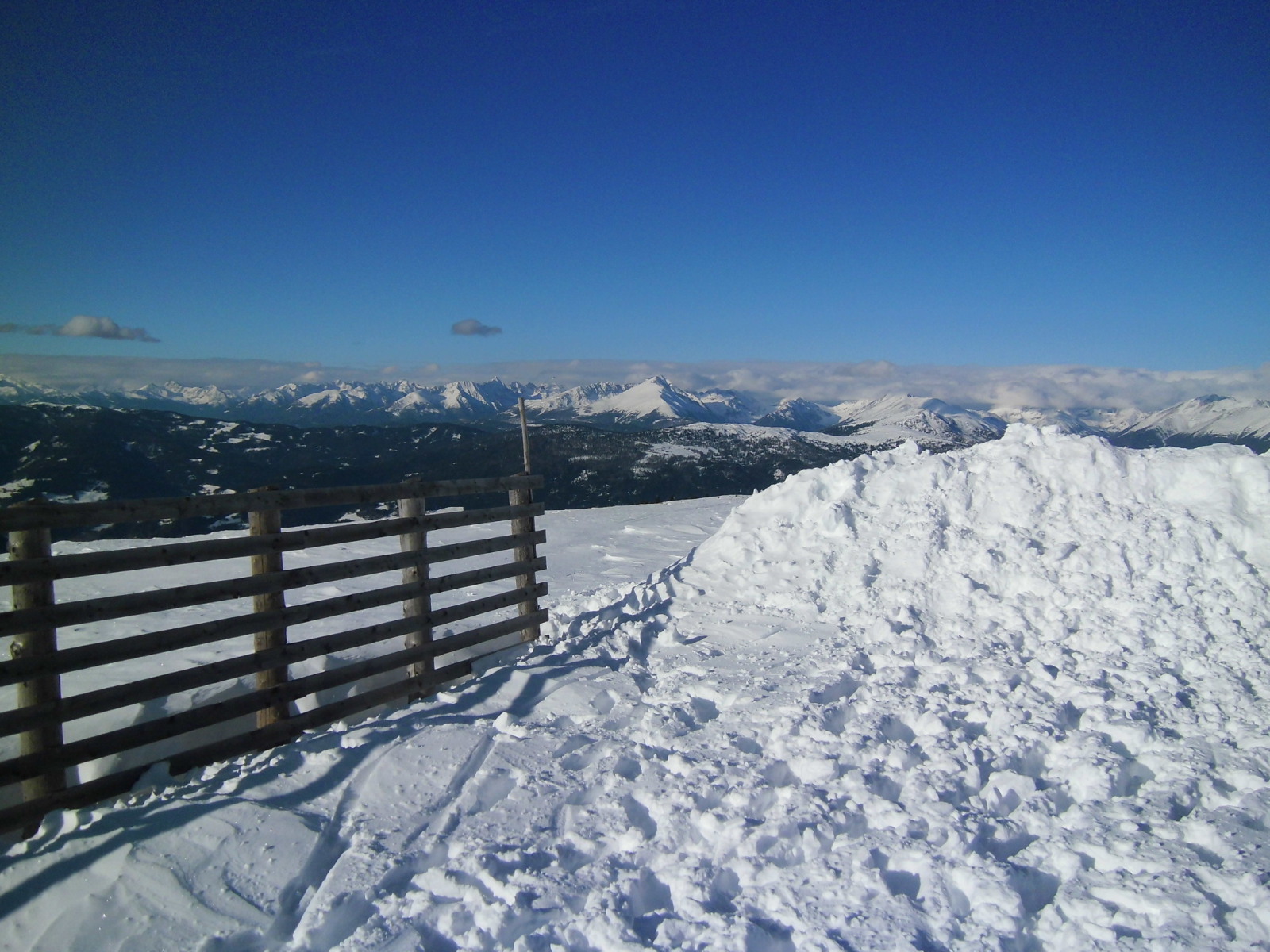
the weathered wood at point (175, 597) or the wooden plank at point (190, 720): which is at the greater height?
the weathered wood at point (175, 597)

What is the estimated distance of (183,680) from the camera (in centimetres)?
560

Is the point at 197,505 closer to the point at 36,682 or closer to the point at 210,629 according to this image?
the point at 210,629

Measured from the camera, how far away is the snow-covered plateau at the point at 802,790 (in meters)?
3.82

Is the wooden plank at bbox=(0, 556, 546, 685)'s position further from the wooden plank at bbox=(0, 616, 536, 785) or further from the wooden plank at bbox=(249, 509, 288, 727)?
the wooden plank at bbox=(0, 616, 536, 785)

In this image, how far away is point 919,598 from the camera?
8953mm

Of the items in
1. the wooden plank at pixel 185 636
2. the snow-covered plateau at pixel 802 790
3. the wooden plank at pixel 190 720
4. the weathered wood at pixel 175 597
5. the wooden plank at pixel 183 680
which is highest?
the weathered wood at pixel 175 597

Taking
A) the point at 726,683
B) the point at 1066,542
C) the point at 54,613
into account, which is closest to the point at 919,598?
the point at 1066,542

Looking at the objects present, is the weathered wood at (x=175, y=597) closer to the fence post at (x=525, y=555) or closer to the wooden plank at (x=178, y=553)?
the wooden plank at (x=178, y=553)

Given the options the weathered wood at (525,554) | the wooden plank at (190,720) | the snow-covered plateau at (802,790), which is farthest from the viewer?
the weathered wood at (525,554)

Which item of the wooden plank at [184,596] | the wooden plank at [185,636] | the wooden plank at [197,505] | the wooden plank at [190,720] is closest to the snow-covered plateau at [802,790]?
the wooden plank at [190,720]

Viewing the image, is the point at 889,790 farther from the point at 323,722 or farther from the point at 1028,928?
the point at 323,722

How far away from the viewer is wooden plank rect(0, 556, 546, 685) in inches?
193

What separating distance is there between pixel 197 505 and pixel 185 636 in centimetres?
103

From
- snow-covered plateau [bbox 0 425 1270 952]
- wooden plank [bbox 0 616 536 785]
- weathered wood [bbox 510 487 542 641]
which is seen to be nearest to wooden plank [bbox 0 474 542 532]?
weathered wood [bbox 510 487 542 641]
